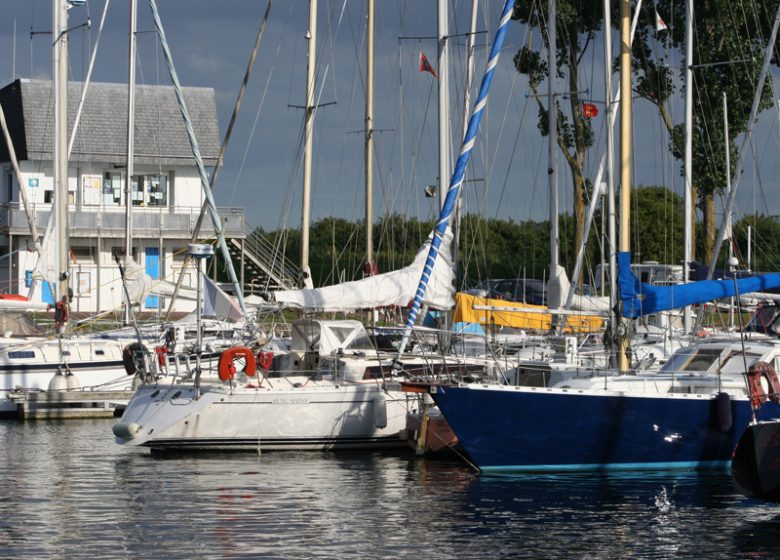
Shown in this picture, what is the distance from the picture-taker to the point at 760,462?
17.4 m

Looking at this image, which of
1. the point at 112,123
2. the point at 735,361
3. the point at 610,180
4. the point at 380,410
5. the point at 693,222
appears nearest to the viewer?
the point at 735,361

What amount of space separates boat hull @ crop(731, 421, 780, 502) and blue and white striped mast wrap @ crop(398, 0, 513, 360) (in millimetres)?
7657

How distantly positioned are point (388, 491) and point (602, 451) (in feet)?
12.6

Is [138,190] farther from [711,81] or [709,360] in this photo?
[709,360]

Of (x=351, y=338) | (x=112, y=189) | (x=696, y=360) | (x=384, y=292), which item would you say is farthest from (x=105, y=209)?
(x=696, y=360)

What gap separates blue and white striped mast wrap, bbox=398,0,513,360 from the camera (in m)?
24.7

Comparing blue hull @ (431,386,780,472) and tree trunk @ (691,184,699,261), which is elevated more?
tree trunk @ (691,184,699,261)

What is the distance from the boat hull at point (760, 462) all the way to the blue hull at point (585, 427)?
3.67 m

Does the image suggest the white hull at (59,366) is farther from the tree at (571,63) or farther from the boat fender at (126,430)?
the tree at (571,63)

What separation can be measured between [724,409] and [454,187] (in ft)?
21.5

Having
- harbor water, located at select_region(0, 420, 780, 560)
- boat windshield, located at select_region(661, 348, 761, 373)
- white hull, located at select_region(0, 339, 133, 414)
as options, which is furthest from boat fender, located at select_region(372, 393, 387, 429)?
white hull, located at select_region(0, 339, 133, 414)

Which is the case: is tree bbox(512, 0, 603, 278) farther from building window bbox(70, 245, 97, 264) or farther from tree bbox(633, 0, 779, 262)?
building window bbox(70, 245, 97, 264)

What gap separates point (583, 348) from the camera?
102 ft

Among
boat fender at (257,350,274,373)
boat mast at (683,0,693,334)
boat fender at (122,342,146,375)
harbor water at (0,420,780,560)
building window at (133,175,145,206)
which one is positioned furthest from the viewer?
building window at (133,175,145,206)
